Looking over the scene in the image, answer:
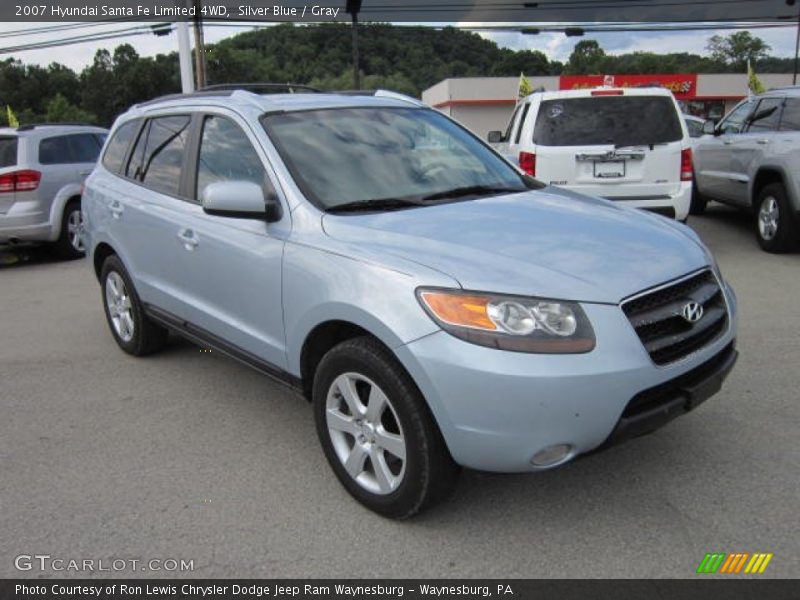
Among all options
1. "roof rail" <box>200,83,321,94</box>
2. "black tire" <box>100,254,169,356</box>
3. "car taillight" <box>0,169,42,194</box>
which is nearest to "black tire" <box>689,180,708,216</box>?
"roof rail" <box>200,83,321,94</box>

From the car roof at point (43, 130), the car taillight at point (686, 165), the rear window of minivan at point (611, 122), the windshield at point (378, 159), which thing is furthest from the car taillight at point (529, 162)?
the car roof at point (43, 130)

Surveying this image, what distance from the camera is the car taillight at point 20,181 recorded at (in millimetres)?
9000

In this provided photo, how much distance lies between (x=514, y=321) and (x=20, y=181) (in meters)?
8.49

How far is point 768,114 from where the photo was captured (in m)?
8.30

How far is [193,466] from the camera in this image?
3574 millimetres

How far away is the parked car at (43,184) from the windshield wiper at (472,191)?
7384 millimetres

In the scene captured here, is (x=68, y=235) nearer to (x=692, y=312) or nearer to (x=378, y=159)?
(x=378, y=159)

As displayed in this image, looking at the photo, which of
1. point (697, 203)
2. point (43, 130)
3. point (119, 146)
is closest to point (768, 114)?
point (697, 203)

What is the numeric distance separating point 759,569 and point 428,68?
5902 centimetres

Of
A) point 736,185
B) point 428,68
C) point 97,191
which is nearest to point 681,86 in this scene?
point 428,68

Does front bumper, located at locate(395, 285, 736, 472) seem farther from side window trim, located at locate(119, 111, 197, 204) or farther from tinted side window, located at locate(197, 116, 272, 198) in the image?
side window trim, located at locate(119, 111, 197, 204)

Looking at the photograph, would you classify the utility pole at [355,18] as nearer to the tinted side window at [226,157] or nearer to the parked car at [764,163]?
the parked car at [764,163]

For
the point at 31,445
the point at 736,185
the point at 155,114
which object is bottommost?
the point at 31,445
